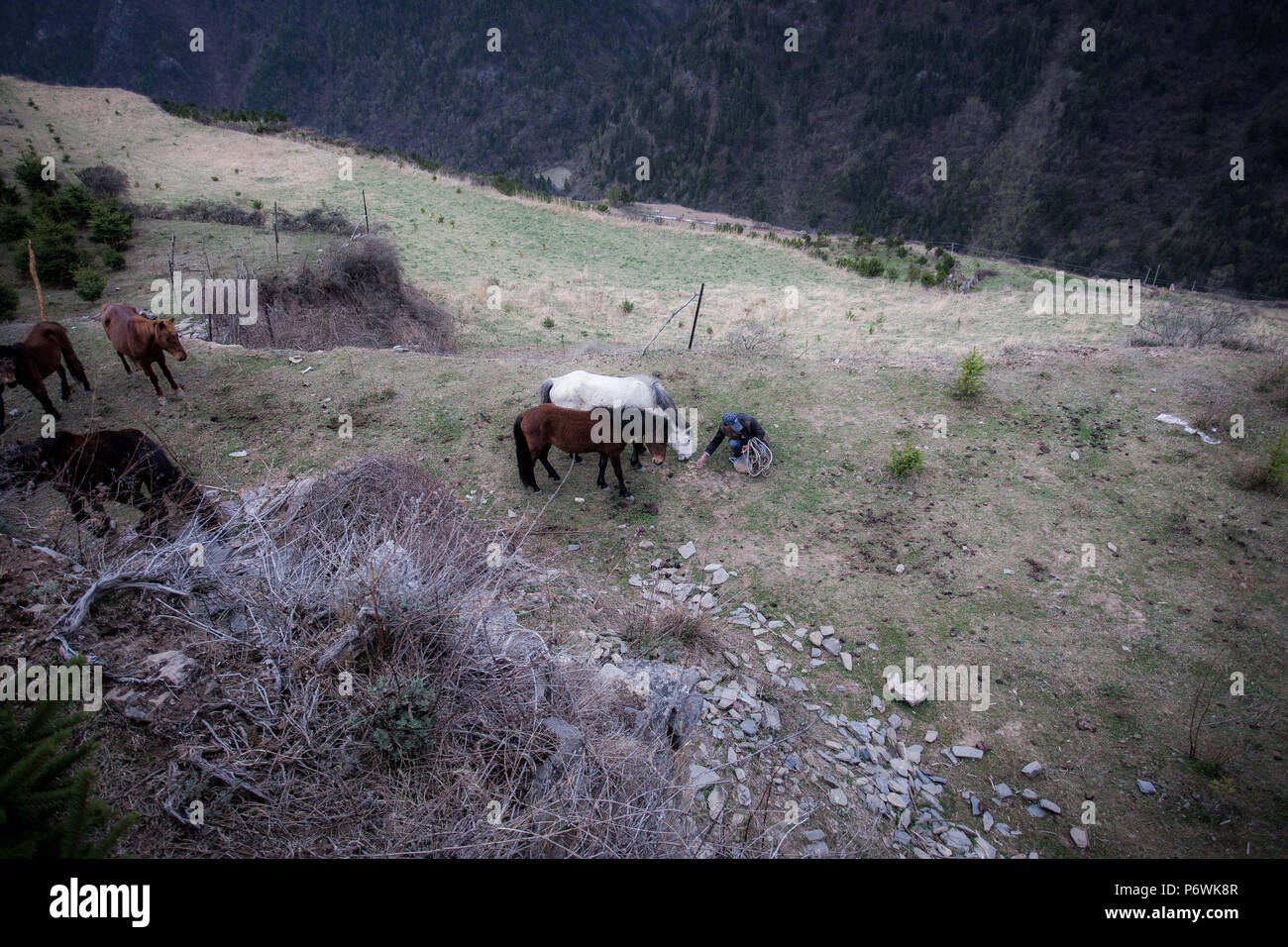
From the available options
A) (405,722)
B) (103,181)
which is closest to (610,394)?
(405,722)

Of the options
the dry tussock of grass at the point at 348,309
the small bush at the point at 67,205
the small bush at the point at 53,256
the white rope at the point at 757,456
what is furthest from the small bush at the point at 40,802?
the small bush at the point at 67,205

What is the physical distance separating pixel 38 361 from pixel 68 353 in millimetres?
569

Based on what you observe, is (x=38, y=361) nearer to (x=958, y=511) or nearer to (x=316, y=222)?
(x=958, y=511)

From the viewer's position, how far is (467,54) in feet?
327

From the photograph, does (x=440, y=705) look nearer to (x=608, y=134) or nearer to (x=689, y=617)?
(x=689, y=617)

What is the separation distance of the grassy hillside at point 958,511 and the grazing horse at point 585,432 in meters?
0.61

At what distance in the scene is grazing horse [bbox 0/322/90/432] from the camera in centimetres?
774

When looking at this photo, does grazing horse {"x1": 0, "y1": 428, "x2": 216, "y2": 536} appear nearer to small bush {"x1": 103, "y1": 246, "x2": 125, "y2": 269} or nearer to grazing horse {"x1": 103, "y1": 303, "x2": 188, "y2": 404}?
grazing horse {"x1": 103, "y1": 303, "x2": 188, "y2": 404}

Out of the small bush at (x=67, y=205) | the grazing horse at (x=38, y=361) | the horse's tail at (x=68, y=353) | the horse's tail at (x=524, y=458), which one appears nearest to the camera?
the horse's tail at (x=524, y=458)

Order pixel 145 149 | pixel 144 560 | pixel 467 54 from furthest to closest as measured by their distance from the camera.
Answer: pixel 467 54 → pixel 145 149 → pixel 144 560

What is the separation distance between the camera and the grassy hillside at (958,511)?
491 centimetres

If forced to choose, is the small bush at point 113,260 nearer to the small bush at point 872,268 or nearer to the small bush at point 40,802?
the small bush at point 40,802

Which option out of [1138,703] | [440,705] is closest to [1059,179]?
[1138,703]

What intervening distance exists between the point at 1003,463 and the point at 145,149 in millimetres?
36410
